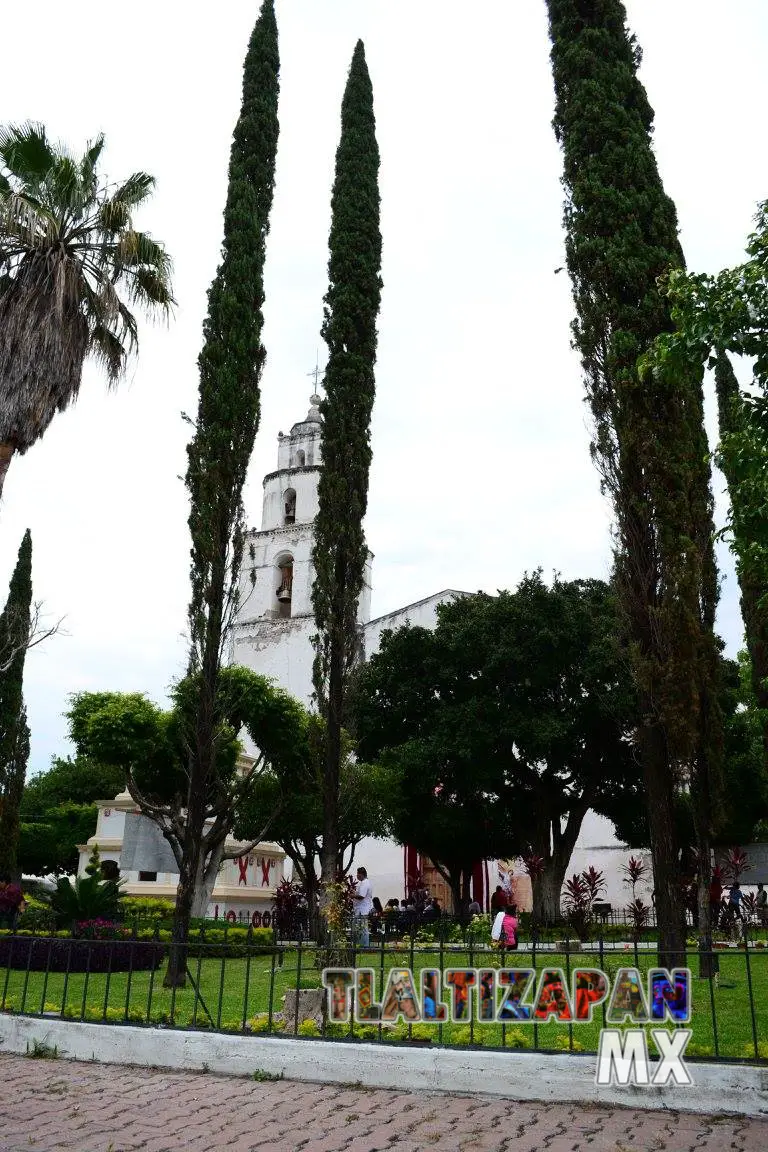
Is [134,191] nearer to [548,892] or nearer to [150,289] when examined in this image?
[150,289]

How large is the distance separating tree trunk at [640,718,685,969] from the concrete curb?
296 cm

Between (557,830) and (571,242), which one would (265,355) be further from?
(557,830)

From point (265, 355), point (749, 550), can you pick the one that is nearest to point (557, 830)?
point (265, 355)

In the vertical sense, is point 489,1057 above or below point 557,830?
below

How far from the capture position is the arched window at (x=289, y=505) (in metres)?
39.0

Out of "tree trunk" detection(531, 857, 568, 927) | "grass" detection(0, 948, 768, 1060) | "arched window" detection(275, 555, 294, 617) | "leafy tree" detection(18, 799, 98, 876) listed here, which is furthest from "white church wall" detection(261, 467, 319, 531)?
"grass" detection(0, 948, 768, 1060)

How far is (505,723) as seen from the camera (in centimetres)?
2567

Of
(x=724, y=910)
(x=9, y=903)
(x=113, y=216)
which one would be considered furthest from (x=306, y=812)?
(x=113, y=216)

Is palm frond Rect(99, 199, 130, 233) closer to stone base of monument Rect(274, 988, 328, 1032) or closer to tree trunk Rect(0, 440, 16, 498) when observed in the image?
tree trunk Rect(0, 440, 16, 498)

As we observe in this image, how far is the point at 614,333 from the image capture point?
34.8 ft

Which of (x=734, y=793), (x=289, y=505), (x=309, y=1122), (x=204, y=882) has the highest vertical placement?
(x=289, y=505)

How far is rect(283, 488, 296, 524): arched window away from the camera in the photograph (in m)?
39.0

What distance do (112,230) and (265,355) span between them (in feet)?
10.9

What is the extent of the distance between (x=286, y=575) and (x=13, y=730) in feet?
46.2
